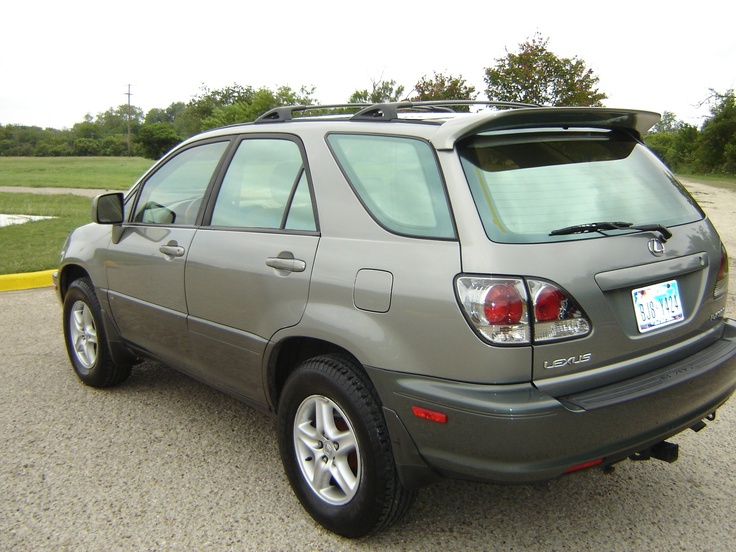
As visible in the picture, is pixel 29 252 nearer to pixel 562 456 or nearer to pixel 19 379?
pixel 19 379

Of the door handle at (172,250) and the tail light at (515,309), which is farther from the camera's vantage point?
the door handle at (172,250)

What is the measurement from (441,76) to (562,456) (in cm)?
1668

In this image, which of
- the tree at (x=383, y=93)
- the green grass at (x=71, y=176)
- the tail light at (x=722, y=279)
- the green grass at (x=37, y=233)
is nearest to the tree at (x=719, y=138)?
the tree at (x=383, y=93)

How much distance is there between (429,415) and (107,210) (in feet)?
8.12

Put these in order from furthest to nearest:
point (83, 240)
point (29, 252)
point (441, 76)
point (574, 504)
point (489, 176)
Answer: point (441, 76), point (29, 252), point (83, 240), point (574, 504), point (489, 176)

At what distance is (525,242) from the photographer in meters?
2.33

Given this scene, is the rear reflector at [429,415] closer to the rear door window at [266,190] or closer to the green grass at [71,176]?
the rear door window at [266,190]

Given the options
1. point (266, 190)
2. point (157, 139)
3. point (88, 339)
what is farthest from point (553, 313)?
point (157, 139)

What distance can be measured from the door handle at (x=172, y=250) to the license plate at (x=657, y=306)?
218 centimetres

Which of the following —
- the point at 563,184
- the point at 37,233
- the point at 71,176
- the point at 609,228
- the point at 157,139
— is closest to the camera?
the point at 609,228

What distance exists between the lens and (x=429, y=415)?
2.36 meters

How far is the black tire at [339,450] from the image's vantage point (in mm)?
2570

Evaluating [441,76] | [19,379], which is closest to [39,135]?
[441,76]

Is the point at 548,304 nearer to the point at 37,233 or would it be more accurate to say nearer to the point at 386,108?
the point at 386,108
